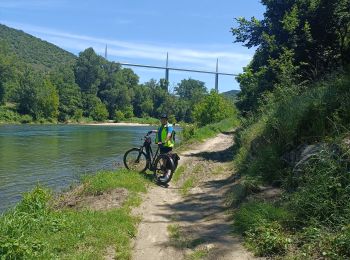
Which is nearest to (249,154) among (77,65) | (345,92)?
(345,92)

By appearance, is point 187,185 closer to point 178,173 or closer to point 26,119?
point 178,173

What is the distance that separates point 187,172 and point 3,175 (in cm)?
919

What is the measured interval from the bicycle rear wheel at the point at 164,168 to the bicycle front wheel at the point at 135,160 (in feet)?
2.45

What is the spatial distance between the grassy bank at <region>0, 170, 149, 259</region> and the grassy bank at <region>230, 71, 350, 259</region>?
7.30 ft

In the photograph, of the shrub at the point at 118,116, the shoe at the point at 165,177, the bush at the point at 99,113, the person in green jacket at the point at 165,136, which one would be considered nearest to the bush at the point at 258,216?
the shoe at the point at 165,177

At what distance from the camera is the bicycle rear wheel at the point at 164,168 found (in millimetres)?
13391

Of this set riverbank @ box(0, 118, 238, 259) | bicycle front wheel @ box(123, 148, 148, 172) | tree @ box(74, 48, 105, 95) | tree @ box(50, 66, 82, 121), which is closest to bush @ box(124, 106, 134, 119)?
tree @ box(74, 48, 105, 95)

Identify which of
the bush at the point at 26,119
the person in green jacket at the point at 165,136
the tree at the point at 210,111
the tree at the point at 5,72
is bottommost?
the bush at the point at 26,119

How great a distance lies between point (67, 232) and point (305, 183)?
4.25 m

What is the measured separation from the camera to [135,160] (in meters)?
14.9

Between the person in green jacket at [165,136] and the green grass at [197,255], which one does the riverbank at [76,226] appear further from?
the person in green jacket at [165,136]

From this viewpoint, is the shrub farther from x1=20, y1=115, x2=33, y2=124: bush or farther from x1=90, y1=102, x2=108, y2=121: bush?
x1=20, y1=115, x2=33, y2=124: bush

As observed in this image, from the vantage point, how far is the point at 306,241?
6090 mm

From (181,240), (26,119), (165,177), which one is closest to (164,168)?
(165,177)
